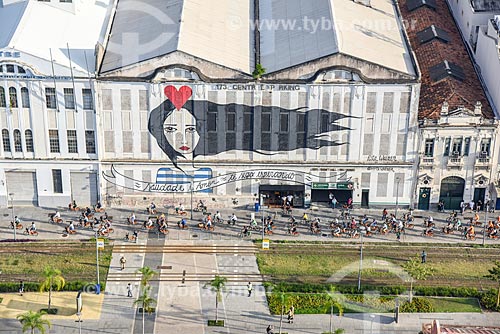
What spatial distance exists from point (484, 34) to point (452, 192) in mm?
26573

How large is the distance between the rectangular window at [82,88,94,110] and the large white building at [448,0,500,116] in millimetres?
57675

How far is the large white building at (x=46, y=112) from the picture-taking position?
12600 centimetres

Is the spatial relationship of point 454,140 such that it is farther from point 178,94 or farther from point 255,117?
point 178,94

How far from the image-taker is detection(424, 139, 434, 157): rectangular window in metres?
130

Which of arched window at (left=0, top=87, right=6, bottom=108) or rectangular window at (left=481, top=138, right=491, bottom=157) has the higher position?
arched window at (left=0, top=87, right=6, bottom=108)

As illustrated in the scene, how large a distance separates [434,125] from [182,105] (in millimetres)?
35330

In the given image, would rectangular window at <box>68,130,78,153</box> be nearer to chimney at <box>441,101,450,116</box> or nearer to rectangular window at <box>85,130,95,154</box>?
rectangular window at <box>85,130,95,154</box>

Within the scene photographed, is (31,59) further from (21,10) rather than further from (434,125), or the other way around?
(434,125)

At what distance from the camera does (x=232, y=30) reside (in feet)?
464

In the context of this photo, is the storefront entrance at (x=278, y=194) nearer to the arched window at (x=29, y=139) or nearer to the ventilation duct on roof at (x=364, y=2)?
the arched window at (x=29, y=139)

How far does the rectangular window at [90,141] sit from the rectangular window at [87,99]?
3587 mm

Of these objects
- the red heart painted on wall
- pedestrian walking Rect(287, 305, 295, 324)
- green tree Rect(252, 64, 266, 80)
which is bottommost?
pedestrian walking Rect(287, 305, 295, 324)

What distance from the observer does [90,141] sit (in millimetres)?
129875

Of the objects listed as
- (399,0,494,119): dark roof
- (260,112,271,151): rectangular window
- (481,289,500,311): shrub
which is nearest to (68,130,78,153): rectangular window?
(260,112,271,151): rectangular window
